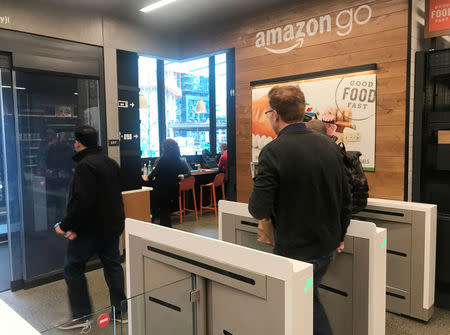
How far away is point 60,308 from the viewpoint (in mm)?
3207

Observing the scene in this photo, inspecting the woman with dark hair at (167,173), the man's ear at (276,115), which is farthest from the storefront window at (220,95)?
the man's ear at (276,115)

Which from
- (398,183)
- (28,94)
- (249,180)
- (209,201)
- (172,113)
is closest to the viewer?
(398,183)

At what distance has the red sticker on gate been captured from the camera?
54.5 inches

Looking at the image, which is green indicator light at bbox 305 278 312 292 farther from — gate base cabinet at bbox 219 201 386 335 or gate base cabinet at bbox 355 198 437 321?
gate base cabinet at bbox 355 198 437 321

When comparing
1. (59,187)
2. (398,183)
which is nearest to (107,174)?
(59,187)

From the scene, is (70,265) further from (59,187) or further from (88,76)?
(88,76)

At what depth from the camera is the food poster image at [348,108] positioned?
11.1ft

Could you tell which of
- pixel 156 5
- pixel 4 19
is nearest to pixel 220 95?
pixel 156 5

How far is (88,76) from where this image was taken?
4047mm

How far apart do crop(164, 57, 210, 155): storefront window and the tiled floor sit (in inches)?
180

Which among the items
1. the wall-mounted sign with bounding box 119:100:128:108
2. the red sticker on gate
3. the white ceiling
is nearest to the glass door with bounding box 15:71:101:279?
the wall-mounted sign with bounding box 119:100:128:108

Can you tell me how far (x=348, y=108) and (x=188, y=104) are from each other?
541cm

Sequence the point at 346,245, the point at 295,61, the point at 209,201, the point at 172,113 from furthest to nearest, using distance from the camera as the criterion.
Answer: the point at 172,113 → the point at 209,201 → the point at 295,61 → the point at 346,245

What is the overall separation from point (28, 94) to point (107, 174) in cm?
164
